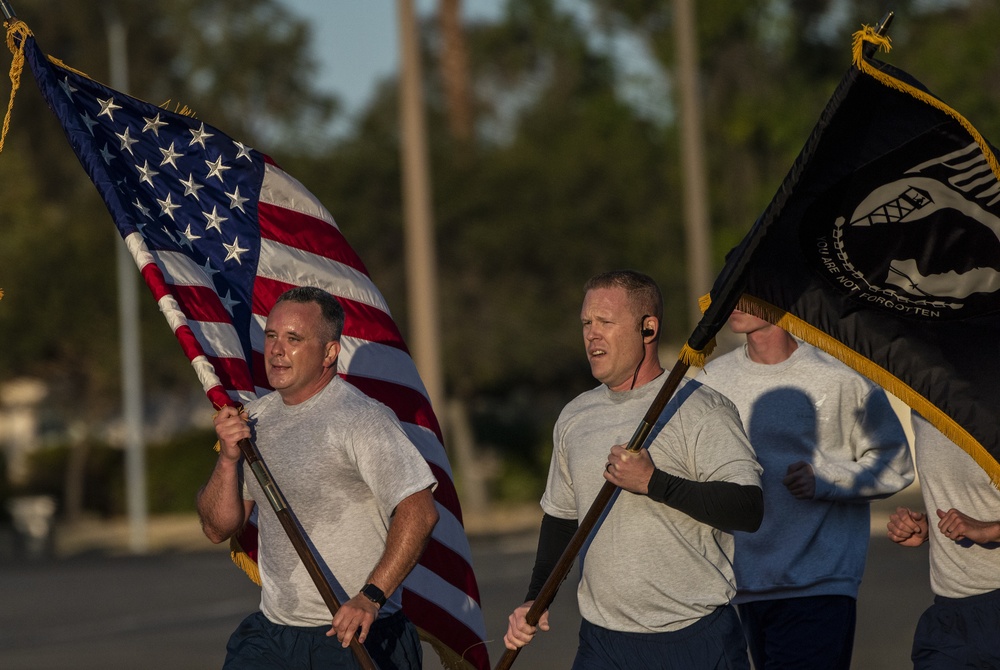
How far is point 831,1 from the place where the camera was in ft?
125

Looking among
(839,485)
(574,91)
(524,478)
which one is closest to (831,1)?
(574,91)

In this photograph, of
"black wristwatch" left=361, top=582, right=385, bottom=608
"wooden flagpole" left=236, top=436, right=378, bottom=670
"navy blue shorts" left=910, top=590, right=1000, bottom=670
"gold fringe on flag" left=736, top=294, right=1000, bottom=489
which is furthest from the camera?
"navy blue shorts" left=910, top=590, right=1000, bottom=670

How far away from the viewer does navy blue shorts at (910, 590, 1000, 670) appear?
5.66m

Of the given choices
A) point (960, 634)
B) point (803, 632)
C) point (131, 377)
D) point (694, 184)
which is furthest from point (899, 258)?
point (131, 377)

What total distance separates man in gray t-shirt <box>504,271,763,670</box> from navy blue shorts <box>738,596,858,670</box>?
1.42m

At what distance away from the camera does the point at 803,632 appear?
22.3ft

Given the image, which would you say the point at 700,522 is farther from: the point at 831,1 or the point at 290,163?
the point at 831,1

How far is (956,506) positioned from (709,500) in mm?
1168

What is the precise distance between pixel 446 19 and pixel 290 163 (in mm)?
5816

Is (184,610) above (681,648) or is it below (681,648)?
below

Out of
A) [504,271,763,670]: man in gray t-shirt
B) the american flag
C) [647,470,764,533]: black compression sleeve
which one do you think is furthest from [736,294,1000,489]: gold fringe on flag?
the american flag

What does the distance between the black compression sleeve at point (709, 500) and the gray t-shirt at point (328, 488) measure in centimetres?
75

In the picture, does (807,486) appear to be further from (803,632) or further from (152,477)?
(152,477)

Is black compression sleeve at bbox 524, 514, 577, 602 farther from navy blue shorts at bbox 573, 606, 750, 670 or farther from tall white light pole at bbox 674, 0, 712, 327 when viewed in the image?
tall white light pole at bbox 674, 0, 712, 327
